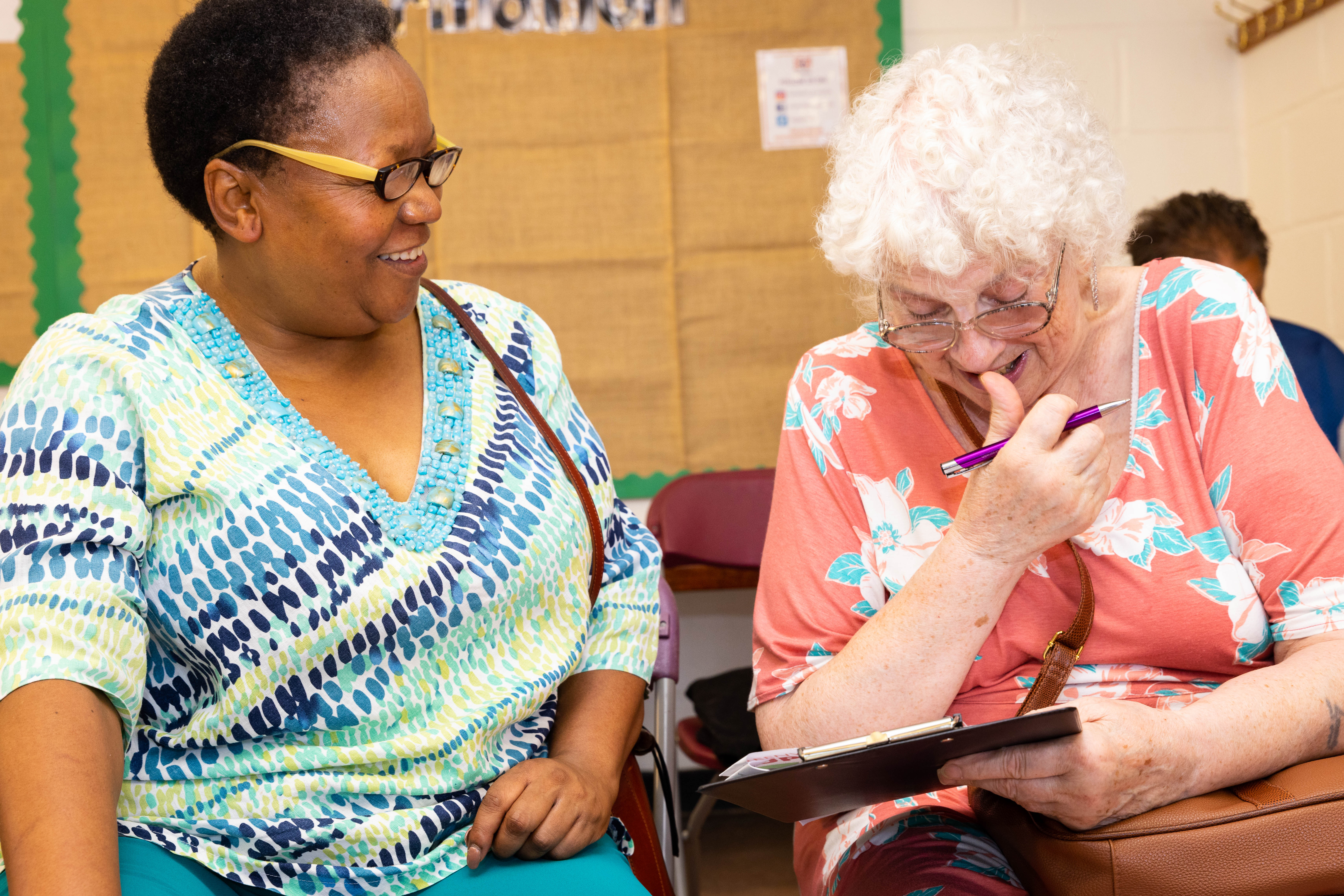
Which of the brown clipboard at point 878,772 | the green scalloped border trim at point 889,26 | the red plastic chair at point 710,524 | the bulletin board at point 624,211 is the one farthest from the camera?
the green scalloped border trim at point 889,26

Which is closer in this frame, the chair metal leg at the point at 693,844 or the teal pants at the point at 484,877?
the teal pants at the point at 484,877

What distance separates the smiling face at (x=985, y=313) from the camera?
1228mm

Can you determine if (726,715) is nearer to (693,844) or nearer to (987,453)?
(693,844)

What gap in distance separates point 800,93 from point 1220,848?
241 centimetres

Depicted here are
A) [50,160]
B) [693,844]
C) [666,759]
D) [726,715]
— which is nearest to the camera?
[666,759]

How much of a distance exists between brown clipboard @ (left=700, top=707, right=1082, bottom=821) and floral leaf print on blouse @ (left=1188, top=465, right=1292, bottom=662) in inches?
14.4

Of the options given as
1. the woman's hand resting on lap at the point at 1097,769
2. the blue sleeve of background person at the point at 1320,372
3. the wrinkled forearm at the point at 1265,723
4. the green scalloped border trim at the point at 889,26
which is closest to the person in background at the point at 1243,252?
the blue sleeve of background person at the point at 1320,372

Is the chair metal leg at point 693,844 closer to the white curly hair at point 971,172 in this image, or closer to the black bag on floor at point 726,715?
the black bag on floor at point 726,715

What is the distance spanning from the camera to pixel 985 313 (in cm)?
123

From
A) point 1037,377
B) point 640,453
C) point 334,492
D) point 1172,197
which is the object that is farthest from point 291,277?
point 1172,197

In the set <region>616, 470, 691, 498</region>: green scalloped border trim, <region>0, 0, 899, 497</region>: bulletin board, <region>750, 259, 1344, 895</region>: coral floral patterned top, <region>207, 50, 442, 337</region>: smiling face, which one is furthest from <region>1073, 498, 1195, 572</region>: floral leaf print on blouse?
<region>616, 470, 691, 498</region>: green scalloped border trim

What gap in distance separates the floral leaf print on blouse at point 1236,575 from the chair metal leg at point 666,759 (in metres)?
0.79

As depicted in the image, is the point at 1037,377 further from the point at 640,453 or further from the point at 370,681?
the point at 640,453

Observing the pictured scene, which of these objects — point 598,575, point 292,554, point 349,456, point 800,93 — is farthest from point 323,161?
point 800,93
